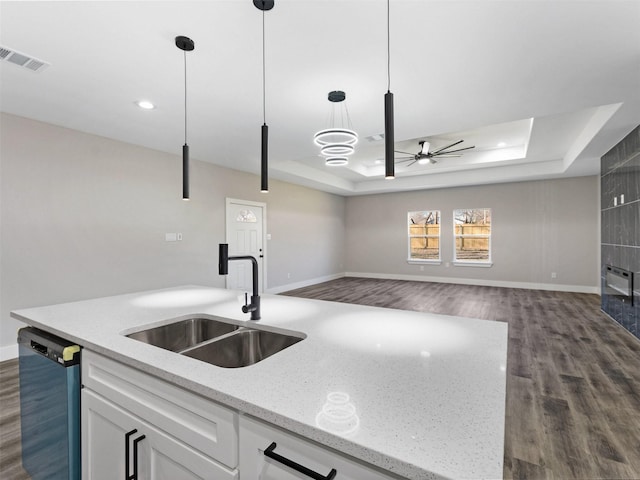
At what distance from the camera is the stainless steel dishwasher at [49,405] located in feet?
4.65

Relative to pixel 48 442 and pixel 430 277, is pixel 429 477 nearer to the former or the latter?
pixel 48 442

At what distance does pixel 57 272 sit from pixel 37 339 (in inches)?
108

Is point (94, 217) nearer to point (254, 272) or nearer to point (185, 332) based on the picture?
point (185, 332)

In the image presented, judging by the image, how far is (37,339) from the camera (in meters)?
1.57

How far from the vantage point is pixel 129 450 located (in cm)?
115

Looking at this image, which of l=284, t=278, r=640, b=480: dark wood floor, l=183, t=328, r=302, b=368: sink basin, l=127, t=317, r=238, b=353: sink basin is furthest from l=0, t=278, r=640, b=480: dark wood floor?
l=183, t=328, r=302, b=368: sink basin

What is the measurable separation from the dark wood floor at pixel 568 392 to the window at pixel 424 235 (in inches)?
121

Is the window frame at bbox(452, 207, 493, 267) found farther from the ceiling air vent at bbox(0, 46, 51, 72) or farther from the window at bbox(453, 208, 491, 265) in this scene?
the ceiling air vent at bbox(0, 46, 51, 72)

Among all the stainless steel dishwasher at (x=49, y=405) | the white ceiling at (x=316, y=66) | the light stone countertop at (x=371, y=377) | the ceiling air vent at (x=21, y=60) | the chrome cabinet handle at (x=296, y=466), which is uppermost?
the white ceiling at (x=316, y=66)

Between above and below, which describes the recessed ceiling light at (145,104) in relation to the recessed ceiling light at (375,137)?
below

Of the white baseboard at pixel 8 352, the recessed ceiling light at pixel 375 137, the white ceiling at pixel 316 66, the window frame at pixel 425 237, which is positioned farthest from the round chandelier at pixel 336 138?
the window frame at pixel 425 237

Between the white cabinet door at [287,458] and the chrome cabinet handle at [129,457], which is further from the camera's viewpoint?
the chrome cabinet handle at [129,457]

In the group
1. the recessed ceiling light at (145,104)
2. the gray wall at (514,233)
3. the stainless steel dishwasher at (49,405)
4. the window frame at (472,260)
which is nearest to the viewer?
the stainless steel dishwasher at (49,405)

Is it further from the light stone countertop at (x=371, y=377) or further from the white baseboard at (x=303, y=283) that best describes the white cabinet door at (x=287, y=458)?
the white baseboard at (x=303, y=283)
